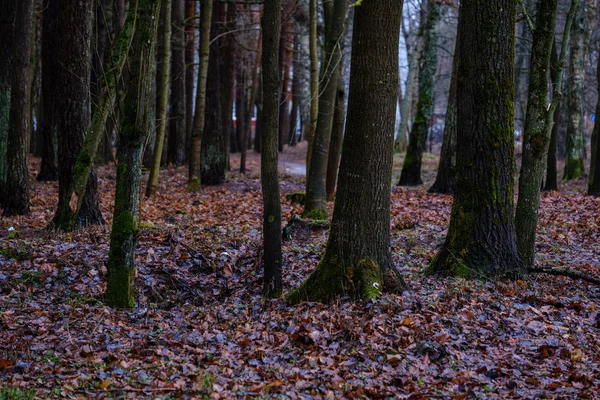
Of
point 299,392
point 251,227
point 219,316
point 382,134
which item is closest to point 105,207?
point 251,227

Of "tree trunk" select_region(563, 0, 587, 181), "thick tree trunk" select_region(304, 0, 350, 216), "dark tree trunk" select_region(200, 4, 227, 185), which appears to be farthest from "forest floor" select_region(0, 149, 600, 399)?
"tree trunk" select_region(563, 0, 587, 181)

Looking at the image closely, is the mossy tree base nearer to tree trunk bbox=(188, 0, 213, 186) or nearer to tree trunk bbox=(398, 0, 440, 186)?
tree trunk bbox=(188, 0, 213, 186)

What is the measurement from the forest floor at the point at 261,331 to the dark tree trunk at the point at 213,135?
914 cm

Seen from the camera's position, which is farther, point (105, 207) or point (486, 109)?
point (105, 207)

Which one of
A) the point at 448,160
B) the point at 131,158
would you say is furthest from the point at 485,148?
the point at 448,160

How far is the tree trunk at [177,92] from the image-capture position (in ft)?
68.8

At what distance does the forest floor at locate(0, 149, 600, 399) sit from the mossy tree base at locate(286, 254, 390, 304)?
22 centimetres

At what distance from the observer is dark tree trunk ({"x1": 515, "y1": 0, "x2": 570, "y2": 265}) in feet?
26.9

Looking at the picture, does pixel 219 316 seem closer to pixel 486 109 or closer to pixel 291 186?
pixel 486 109

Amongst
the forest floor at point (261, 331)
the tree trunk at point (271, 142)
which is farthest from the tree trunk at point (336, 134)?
the tree trunk at point (271, 142)

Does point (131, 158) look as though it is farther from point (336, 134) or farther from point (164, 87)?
point (336, 134)

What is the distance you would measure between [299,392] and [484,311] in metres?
2.72

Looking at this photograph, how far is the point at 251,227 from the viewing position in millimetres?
12227

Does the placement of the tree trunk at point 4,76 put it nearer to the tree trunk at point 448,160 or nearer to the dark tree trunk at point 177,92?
the dark tree trunk at point 177,92
